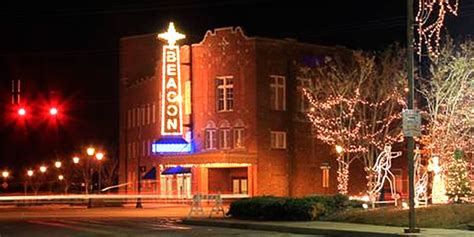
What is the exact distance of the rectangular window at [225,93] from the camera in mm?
56469

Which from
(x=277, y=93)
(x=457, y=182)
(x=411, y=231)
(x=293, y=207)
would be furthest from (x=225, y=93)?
(x=411, y=231)

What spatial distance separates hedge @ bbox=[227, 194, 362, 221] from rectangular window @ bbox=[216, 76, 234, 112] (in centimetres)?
2660

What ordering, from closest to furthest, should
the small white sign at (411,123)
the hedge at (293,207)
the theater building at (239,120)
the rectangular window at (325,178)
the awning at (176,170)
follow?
the small white sign at (411,123)
the hedge at (293,207)
the theater building at (239,120)
the rectangular window at (325,178)
the awning at (176,170)

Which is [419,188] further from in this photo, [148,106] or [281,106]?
[148,106]

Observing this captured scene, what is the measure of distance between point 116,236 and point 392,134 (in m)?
32.2

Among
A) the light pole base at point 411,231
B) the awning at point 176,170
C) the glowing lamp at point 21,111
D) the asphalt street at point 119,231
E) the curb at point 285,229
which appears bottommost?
the asphalt street at point 119,231

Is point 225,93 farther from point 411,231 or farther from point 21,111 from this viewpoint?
point 411,231

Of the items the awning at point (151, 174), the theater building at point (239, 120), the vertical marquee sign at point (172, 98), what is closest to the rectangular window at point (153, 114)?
the theater building at point (239, 120)

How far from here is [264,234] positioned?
78.2ft

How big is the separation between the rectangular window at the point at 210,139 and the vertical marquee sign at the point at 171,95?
81.7 inches

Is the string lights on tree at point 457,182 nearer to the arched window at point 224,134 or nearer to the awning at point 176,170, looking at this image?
the arched window at point 224,134

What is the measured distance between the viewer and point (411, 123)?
21.2m

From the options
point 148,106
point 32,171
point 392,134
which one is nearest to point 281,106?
point 392,134

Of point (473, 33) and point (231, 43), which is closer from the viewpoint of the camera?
point (473, 33)
